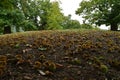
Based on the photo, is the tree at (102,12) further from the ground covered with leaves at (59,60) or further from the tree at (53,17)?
the ground covered with leaves at (59,60)

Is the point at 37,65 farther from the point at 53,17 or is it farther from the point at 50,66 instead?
the point at 53,17

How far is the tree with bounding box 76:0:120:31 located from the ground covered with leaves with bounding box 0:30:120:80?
1125 cm

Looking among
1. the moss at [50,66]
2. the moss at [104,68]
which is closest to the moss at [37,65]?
the moss at [50,66]

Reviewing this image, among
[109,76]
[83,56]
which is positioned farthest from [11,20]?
[109,76]

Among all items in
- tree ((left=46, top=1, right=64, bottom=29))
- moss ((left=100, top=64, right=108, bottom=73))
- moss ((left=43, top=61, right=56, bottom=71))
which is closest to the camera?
moss ((left=43, top=61, right=56, bottom=71))

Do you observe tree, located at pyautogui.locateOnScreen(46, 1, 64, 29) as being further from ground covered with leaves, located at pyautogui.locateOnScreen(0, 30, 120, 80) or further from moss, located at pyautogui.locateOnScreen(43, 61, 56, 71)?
moss, located at pyautogui.locateOnScreen(43, 61, 56, 71)

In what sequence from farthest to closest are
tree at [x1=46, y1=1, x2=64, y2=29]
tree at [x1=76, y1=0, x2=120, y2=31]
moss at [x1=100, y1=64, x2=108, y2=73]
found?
tree at [x1=46, y1=1, x2=64, y2=29]
tree at [x1=76, y1=0, x2=120, y2=31]
moss at [x1=100, y1=64, x2=108, y2=73]

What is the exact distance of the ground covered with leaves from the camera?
19.2ft

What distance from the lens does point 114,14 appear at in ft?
65.1

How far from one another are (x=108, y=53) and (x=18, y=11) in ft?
33.2

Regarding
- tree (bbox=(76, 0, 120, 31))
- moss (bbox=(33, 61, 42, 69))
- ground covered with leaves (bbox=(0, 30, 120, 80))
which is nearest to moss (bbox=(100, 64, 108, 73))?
ground covered with leaves (bbox=(0, 30, 120, 80))

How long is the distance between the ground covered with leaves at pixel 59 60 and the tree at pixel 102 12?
1125 cm

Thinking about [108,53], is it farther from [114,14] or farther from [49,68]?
[114,14]

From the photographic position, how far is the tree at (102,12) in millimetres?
19812
